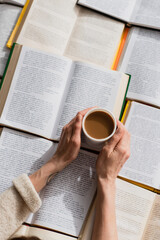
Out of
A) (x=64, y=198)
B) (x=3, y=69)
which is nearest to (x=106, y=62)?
(x=3, y=69)

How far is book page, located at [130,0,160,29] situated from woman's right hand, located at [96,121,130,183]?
1.48ft

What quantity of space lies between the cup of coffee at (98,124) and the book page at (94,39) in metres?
0.27

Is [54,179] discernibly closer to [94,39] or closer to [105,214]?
[105,214]

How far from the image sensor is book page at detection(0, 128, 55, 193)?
816mm

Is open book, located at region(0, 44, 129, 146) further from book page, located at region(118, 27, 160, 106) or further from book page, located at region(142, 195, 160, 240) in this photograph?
book page, located at region(142, 195, 160, 240)

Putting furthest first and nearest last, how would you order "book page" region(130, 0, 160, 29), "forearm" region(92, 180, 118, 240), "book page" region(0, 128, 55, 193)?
"book page" region(130, 0, 160, 29)
"book page" region(0, 128, 55, 193)
"forearm" region(92, 180, 118, 240)

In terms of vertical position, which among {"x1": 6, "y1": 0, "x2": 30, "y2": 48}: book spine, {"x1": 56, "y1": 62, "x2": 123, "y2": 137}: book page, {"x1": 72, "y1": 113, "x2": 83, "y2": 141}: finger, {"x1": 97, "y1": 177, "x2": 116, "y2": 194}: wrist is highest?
{"x1": 6, "y1": 0, "x2": 30, "y2": 48}: book spine

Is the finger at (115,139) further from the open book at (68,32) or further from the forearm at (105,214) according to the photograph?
the open book at (68,32)

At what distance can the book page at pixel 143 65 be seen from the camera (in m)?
0.88

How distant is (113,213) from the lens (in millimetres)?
736

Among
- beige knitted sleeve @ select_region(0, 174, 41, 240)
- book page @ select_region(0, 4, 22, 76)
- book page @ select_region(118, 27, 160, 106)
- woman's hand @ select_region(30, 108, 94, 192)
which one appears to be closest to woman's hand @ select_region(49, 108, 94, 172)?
woman's hand @ select_region(30, 108, 94, 192)

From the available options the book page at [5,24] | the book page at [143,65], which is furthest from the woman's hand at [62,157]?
the book page at [5,24]

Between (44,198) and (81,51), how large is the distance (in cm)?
56

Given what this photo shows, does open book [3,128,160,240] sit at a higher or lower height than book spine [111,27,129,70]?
lower
